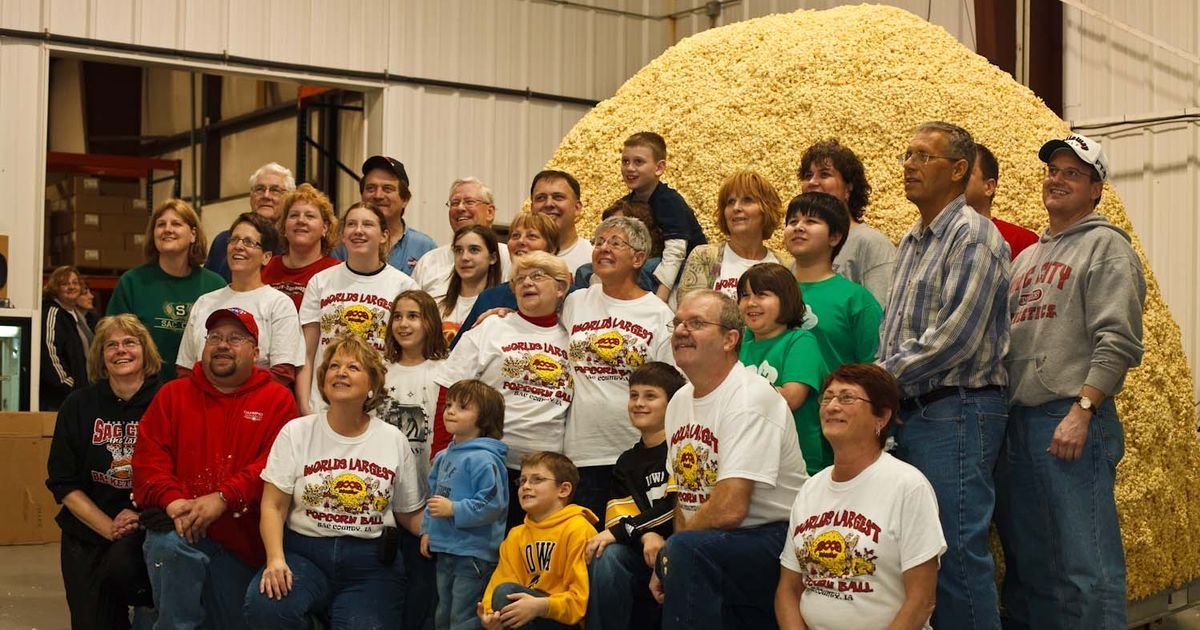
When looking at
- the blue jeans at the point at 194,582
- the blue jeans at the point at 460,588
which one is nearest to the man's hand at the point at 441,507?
the blue jeans at the point at 460,588

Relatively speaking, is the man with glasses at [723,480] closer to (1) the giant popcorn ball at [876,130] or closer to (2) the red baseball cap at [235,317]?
(2) the red baseball cap at [235,317]

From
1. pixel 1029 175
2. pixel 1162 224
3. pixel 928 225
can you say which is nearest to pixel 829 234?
pixel 928 225

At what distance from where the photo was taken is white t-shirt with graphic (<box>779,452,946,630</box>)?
3.42 m

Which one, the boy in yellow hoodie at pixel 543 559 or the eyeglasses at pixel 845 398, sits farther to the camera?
the boy in yellow hoodie at pixel 543 559

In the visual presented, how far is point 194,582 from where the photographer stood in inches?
176

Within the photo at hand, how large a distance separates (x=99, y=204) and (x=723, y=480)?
9.37m

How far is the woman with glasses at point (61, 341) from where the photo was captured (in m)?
9.05

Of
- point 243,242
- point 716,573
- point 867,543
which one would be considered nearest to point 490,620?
point 716,573

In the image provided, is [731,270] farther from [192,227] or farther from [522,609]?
[192,227]

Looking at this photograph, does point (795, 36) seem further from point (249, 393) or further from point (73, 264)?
point (73, 264)

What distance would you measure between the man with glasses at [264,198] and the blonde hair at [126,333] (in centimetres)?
102

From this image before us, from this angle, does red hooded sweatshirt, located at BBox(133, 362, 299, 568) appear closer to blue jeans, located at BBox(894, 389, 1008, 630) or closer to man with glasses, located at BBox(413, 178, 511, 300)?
man with glasses, located at BBox(413, 178, 511, 300)

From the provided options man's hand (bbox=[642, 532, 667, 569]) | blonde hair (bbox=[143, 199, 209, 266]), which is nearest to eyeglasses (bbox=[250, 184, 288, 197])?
blonde hair (bbox=[143, 199, 209, 266])

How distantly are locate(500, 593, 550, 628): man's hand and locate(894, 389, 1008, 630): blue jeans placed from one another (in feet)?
A: 3.88
